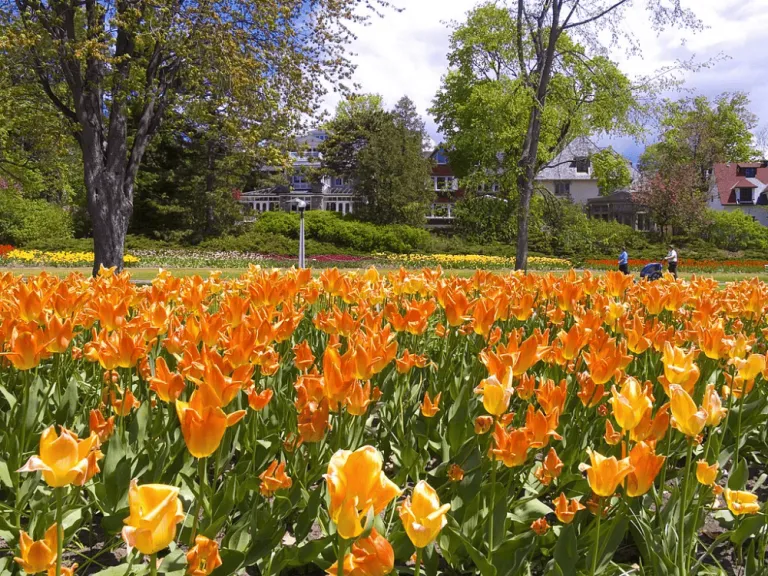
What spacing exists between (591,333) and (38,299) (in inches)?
88.4

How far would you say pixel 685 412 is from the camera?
58.9 inches

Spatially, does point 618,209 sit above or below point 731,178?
below

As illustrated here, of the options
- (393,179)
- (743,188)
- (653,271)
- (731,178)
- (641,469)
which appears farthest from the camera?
(731,178)

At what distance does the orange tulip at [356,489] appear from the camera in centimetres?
96

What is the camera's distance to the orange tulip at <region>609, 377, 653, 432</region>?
149cm

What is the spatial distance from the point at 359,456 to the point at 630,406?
813mm

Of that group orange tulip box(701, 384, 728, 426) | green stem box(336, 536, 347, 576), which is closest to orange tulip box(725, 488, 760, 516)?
orange tulip box(701, 384, 728, 426)

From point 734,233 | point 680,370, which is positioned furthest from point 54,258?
point 734,233

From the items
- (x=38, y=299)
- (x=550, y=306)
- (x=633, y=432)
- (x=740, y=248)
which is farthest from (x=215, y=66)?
(x=740, y=248)

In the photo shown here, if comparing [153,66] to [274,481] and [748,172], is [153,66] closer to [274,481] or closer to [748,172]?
[274,481]

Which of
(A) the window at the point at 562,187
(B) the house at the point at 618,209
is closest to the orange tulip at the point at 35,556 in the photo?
(B) the house at the point at 618,209

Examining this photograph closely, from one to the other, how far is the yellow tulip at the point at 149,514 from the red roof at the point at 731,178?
67286mm

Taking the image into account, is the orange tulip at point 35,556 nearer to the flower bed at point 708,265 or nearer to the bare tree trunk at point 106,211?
the bare tree trunk at point 106,211

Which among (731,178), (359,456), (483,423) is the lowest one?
(483,423)
